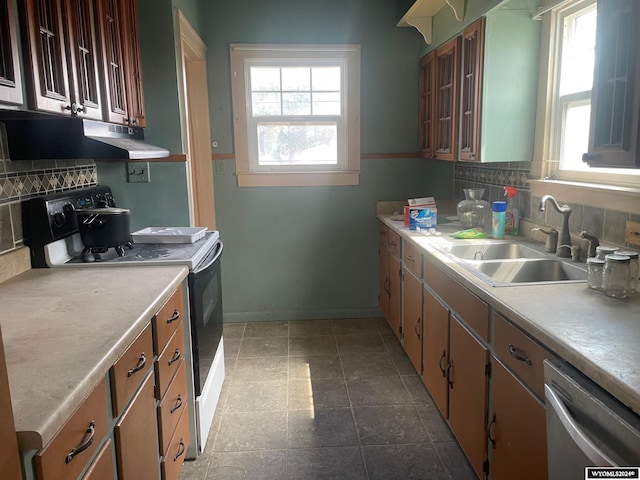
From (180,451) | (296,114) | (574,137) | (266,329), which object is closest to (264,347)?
(266,329)

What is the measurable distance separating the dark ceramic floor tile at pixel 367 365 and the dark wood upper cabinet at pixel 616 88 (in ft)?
6.14

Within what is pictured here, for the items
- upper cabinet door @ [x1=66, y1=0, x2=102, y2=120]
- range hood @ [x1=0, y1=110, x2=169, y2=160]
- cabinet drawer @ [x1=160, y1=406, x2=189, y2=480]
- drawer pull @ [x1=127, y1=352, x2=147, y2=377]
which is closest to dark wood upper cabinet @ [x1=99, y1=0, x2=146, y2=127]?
A: upper cabinet door @ [x1=66, y1=0, x2=102, y2=120]

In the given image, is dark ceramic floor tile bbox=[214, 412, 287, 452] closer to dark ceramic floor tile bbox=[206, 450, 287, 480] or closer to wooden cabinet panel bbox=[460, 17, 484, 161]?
dark ceramic floor tile bbox=[206, 450, 287, 480]

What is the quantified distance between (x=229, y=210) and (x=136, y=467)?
101 inches

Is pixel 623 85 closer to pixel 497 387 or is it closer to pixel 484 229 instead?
pixel 497 387

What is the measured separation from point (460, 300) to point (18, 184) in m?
1.83

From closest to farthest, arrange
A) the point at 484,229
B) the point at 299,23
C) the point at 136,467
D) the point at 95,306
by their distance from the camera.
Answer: the point at 136,467
the point at 95,306
the point at 484,229
the point at 299,23

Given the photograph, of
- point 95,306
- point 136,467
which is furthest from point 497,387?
point 95,306

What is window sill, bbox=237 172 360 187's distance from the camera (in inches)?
148

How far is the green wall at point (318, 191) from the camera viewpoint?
3604mm

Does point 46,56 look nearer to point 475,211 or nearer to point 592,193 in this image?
point 592,193

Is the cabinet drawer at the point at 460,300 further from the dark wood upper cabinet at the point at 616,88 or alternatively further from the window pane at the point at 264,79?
the window pane at the point at 264,79

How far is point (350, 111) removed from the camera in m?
3.75

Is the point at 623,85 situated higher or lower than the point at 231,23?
lower
